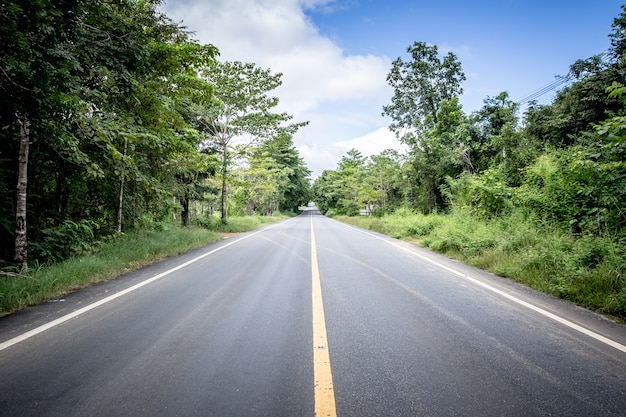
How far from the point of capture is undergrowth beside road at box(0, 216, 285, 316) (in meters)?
4.23

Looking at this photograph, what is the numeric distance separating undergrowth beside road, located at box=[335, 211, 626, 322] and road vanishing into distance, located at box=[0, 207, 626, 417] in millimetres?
507

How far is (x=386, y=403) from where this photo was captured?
2.02 metres

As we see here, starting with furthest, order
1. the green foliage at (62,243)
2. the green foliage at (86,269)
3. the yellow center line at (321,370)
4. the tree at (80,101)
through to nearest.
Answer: the green foliage at (62,243) → the green foliage at (86,269) → the tree at (80,101) → the yellow center line at (321,370)

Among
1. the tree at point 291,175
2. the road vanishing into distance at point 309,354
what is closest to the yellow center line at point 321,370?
the road vanishing into distance at point 309,354

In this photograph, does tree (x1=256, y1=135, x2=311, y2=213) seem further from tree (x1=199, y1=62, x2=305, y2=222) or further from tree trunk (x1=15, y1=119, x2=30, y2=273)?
tree trunk (x1=15, y1=119, x2=30, y2=273)

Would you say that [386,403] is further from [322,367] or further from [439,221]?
[439,221]

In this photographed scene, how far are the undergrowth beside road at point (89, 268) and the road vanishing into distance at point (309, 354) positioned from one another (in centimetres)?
38

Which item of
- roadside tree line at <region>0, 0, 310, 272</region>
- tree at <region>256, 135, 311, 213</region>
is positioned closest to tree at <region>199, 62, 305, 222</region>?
roadside tree line at <region>0, 0, 310, 272</region>

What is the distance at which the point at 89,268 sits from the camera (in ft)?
18.4

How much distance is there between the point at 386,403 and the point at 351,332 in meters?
1.21

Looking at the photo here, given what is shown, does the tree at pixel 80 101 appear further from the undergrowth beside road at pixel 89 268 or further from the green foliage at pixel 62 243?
the undergrowth beside road at pixel 89 268

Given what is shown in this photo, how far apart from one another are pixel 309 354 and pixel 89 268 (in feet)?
17.0

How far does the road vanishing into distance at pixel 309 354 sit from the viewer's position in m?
2.04

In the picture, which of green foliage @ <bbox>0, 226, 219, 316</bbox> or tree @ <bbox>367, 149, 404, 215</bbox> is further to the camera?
tree @ <bbox>367, 149, 404, 215</bbox>
